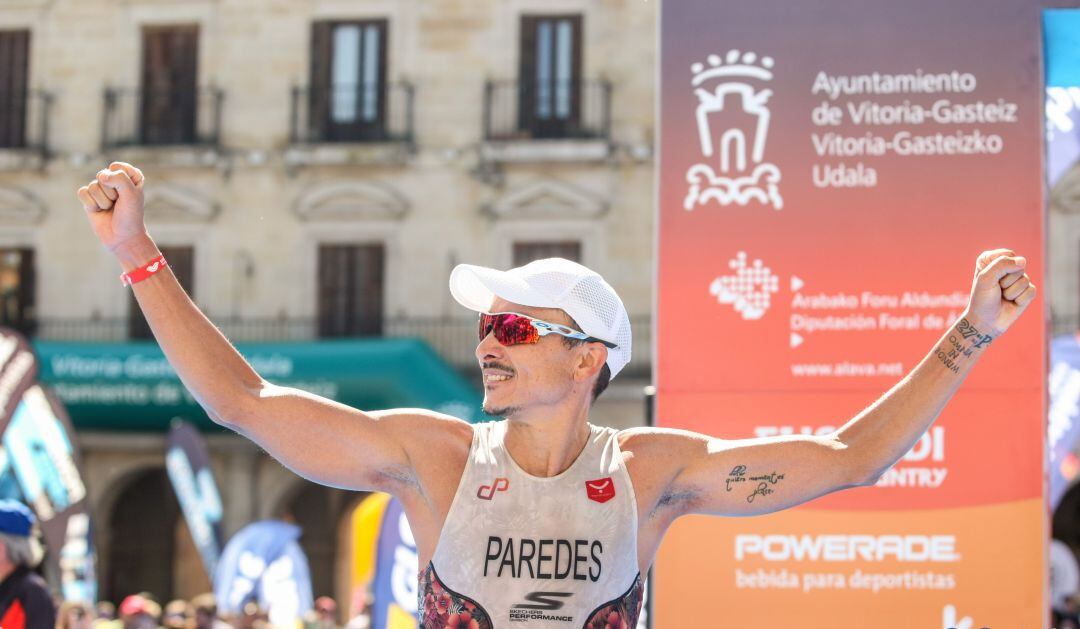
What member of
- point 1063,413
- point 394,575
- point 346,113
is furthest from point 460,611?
point 346,113

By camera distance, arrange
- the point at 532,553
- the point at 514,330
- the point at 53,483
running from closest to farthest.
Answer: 1. the point at 532,553
2. the point at 514,330
3. the point at 53,483

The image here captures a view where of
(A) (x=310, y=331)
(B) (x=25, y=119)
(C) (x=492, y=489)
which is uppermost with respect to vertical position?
(B) (x=25, y=119)

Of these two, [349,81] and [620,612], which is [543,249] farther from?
[620,612]

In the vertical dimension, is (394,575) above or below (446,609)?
below

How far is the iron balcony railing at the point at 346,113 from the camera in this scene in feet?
71.4

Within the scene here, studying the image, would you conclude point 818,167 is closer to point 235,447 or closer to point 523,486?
point 523,486

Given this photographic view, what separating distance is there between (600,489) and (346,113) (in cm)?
1965

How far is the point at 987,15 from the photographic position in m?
3.95

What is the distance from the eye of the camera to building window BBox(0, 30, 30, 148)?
22.7m

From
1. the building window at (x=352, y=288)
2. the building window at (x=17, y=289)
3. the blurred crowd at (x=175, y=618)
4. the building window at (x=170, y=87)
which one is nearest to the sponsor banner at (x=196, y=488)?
the blurred crowd at (x=175, y=618)

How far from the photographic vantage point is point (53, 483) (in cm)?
978

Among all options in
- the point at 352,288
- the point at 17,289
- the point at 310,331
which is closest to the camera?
the point at 310,331

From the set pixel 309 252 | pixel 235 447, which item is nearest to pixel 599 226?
pixel 309 252

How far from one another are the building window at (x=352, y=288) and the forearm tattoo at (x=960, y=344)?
19.1m
